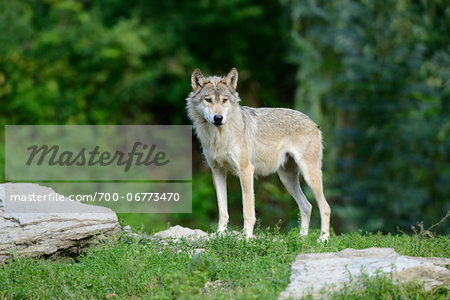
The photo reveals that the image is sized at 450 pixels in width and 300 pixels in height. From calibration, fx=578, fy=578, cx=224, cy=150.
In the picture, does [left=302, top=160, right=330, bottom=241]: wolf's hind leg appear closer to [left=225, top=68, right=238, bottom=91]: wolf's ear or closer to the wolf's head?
the wolf's head

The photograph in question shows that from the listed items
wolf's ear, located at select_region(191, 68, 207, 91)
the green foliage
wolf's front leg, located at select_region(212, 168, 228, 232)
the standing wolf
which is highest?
the green foliage

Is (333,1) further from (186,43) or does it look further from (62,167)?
(62,167)

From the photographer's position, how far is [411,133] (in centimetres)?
1484

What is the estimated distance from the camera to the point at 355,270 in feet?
18.8

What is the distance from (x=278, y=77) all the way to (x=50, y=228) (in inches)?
551

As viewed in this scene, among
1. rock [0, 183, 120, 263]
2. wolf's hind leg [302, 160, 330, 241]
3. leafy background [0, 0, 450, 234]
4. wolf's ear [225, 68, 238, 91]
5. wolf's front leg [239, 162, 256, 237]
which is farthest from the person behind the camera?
leafy background [0, 0, 450, 234]

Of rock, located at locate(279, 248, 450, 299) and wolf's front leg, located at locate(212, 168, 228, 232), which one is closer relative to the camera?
rock, located at locate(279, 248, 450, 299)

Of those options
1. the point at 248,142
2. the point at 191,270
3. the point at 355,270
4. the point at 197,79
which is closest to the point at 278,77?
the point at 248,142

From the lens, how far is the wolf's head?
7.73 meters

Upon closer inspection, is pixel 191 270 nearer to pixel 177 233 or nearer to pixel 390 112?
pixel 177 233

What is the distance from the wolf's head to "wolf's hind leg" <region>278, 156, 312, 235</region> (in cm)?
153

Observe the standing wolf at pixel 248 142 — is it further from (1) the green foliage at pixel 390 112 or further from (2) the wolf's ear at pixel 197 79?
(1) the green foliage at pixel 390 112

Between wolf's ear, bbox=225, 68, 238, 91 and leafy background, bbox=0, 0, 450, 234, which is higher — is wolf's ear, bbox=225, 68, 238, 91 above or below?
below

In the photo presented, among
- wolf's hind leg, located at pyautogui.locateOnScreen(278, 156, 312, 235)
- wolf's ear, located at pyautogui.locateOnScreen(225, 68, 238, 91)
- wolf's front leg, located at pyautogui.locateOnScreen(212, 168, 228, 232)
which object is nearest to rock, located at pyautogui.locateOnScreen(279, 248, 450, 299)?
wolf's front leg, located at pyautogui.locateOnScreen(212, 168, 228, 232)
